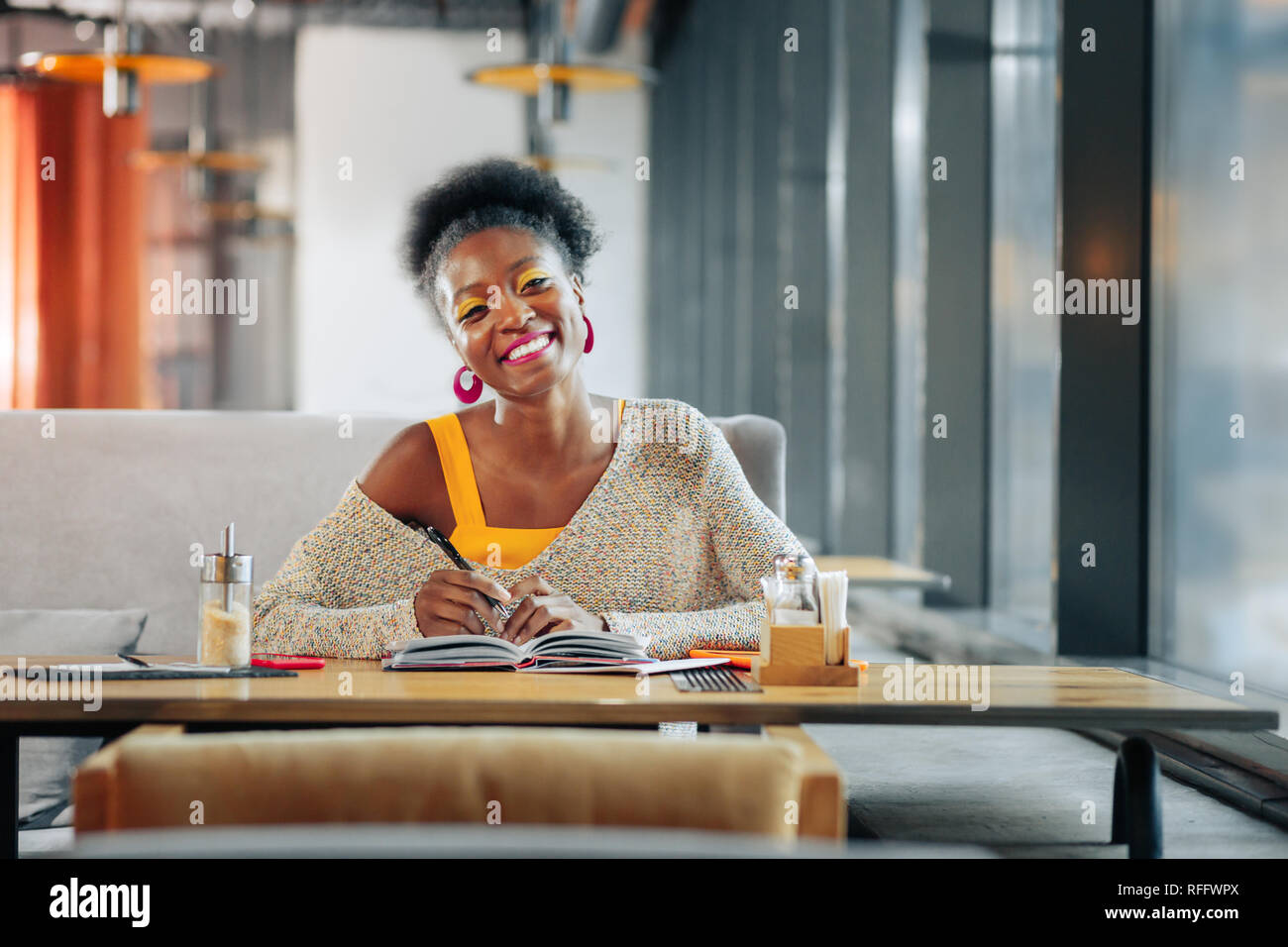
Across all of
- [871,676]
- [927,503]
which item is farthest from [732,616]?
[927,503]

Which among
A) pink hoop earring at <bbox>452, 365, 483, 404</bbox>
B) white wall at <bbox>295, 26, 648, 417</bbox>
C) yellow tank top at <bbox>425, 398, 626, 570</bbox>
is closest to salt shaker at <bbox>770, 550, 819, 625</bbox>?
yellow tank top at <bbox>425, 398, 626, 570</bbox>

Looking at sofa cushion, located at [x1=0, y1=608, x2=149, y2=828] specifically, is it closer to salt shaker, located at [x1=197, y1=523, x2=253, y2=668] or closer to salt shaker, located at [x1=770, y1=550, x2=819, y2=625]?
salt shaker, located at [x1=197, y1=523, x2=253, y2=668]

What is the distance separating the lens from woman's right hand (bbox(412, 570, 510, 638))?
6.16ft

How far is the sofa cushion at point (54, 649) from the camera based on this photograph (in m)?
2.32

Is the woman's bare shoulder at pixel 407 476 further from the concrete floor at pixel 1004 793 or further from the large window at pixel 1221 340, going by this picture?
the large window at pixel 1221 340

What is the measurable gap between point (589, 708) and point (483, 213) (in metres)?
1.08

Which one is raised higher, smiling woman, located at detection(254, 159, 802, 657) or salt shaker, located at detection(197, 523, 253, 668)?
smiling woman, located at detection(254, 159, 802, 657)

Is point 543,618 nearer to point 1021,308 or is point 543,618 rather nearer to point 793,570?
point 793,570

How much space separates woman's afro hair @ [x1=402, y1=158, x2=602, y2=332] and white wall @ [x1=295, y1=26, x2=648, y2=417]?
708 cm

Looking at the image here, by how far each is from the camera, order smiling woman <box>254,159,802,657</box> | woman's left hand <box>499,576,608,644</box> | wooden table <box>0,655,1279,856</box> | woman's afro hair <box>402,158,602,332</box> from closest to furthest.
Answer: wooden table <box>0,655,1279,856</box>, woman's left hand <box>499,576,608,644</box>, smiling woman <box>254,159,802,657</box>, woman's afro hair <box>402,158,602,332</box>

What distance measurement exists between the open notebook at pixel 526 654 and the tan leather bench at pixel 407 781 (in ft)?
1.70

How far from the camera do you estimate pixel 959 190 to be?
428 cm

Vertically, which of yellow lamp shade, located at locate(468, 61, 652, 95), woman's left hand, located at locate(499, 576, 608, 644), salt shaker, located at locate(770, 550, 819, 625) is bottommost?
woman's left hand, located at locate(499, 576, 608, 644)
